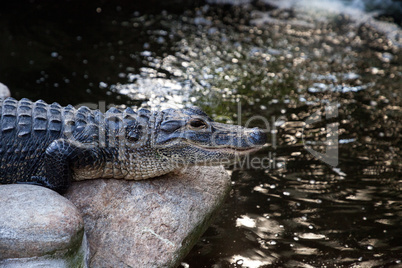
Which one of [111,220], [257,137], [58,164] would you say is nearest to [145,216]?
[111,220]

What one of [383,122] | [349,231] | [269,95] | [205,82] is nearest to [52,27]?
[205,82]

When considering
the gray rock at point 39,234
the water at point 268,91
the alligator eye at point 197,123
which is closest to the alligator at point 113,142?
the alligator eye at point 197,123

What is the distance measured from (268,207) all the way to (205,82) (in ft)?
9.59

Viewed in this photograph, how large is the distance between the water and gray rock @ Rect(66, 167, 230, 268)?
0.62m

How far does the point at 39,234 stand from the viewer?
2.96m

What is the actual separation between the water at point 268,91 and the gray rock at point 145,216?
0.62 m

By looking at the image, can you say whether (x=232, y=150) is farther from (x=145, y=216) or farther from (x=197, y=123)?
(x=145, y=216)

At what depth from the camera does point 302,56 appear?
26.2 ft

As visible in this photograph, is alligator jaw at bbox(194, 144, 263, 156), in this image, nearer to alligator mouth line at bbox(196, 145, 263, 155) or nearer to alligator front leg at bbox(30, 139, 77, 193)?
alligator mouth line at bbox(196, 145, 263, 155)

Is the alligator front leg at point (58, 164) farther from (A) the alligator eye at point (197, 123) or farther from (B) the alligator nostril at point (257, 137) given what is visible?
(B) the alligator nostril at point (257, 137)

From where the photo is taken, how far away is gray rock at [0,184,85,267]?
294 cm

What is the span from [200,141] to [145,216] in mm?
762

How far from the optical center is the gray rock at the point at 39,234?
9.66ft

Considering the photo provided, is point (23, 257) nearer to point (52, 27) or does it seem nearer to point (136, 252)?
point (136, 252)
